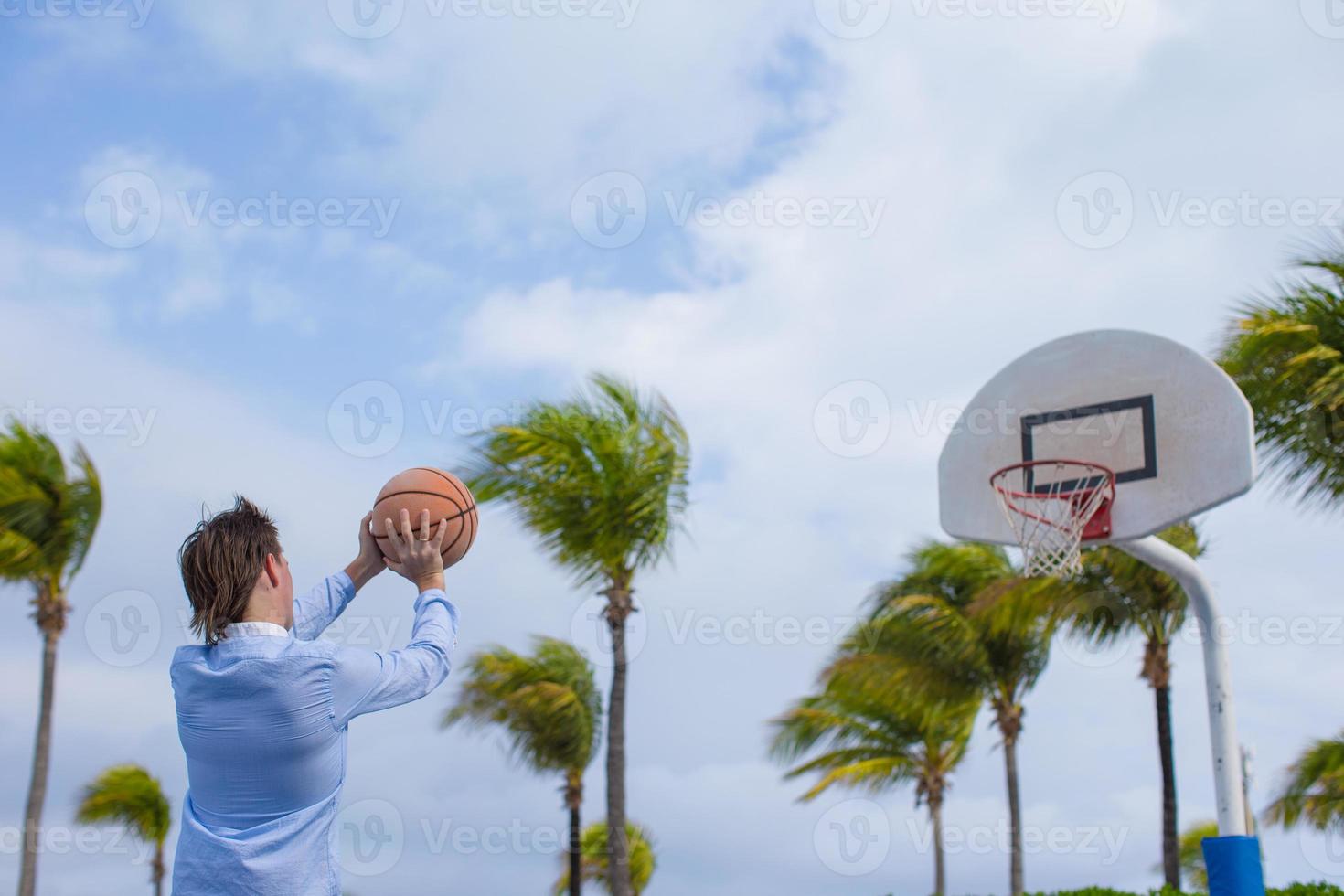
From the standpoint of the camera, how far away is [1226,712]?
9.48 meters

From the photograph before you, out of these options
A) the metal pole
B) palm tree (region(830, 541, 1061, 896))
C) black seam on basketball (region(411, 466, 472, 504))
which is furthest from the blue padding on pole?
palm tree (region(830, 541, 1061, 896))

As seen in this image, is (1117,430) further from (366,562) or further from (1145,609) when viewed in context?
(366,562)

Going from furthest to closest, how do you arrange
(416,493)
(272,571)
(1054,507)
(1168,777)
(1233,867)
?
(1168,777)
(1054,507)
(1233,867)
(416,493)
(272,571)

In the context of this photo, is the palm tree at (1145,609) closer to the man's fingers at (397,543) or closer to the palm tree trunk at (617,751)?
the palm tree trunk at (617,751)

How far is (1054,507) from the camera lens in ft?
34.6

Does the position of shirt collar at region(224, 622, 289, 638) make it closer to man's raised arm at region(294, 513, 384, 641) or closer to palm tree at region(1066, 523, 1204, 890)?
man's raised arm at region(294, 513, 384, 641)

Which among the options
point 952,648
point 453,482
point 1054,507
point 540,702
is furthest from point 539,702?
point 453,482

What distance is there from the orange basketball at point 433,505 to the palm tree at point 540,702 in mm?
18806

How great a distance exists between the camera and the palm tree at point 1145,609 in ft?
54.0

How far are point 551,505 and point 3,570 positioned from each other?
959 centimetres

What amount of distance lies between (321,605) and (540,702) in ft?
64.6

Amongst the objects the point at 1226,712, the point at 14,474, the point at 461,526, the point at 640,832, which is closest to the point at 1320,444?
the point at 1226,712

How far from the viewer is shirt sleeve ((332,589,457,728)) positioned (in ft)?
10.2

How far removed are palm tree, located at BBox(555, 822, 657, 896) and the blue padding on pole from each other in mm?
18902
